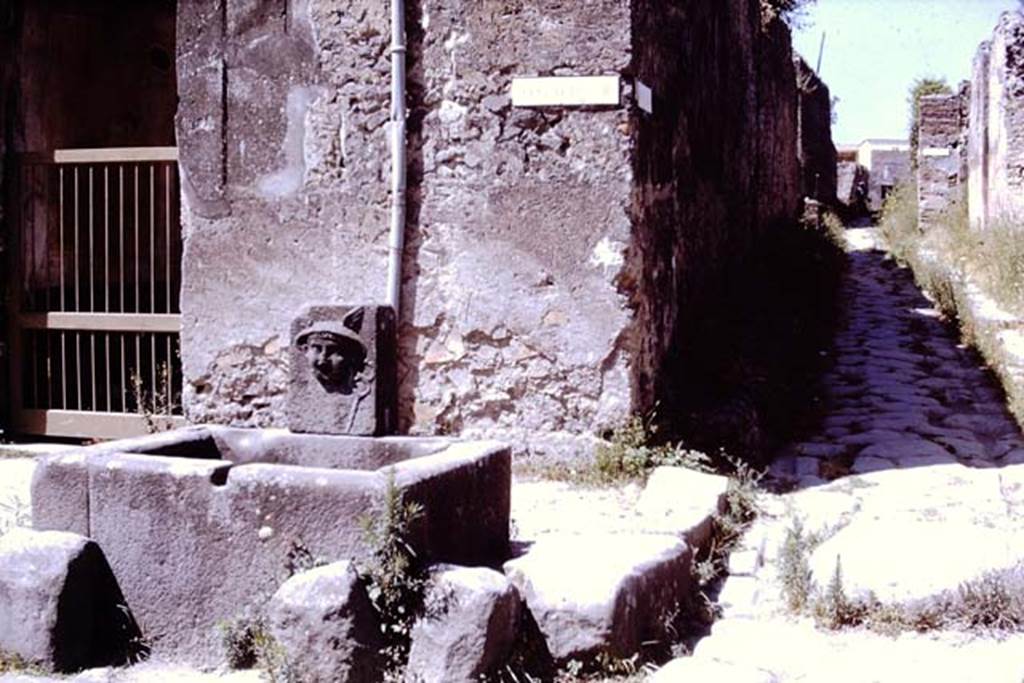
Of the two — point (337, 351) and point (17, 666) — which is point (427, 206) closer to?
point (337, 351)

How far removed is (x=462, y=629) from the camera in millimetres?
3537

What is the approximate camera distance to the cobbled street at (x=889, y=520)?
3.78 meters

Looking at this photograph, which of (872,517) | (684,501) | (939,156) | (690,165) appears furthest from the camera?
(939,156)

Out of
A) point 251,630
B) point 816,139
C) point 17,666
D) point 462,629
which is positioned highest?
point 816,139

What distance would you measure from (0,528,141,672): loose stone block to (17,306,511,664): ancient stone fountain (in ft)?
0.29

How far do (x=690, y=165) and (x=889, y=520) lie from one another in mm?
3463

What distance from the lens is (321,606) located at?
352cm

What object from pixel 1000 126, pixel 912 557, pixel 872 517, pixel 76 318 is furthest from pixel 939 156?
pixel 912 557

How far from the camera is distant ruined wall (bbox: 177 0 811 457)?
6016 mm

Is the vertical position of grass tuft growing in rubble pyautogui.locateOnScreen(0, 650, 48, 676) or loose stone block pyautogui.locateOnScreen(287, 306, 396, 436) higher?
loose stone block pyautogui.locateOnScreen(287, 306, 396, 436)

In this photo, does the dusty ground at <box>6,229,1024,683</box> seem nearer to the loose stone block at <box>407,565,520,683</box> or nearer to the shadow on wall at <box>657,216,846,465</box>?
the shadow on wall at <box>657,216,846,465</box>

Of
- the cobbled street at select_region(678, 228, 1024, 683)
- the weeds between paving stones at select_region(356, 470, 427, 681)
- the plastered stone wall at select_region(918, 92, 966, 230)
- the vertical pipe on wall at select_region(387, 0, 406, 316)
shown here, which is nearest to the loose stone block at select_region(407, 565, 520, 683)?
the weeds between paving stones at select_region(356, 470, 427, 681)

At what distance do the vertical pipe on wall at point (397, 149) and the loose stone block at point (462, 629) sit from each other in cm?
277

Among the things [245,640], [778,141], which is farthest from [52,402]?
[778,141]
